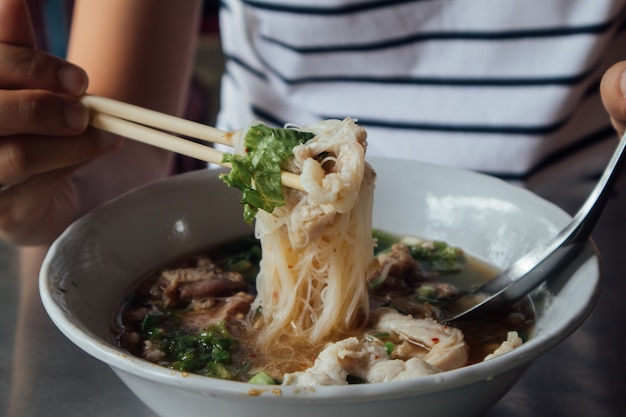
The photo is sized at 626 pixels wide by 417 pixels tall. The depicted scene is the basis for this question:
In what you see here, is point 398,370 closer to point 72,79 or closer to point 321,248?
point 321,248

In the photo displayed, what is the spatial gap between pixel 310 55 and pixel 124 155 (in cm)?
83

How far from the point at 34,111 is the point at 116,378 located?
0.63 m

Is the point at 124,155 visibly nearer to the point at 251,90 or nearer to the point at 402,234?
the point at 251,90

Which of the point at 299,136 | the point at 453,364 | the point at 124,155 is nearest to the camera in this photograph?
the point at 453,364

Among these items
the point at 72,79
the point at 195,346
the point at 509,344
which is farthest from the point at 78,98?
the point at 509,344

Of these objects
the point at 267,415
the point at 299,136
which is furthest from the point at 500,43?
the point at 267,415

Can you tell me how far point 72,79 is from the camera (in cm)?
168

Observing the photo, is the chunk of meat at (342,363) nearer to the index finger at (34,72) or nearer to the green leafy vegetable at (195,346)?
the green leafy vegetable at (195,346)

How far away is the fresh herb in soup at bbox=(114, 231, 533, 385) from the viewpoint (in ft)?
4.62

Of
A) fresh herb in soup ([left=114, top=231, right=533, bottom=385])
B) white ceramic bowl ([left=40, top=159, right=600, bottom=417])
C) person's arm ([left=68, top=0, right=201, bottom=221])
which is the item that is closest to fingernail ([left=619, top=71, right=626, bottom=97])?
white ceramic bowl ([left=40, top=159, right=600, bottom=417])

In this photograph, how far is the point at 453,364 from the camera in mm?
1402

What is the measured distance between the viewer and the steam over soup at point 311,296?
56.8 inches

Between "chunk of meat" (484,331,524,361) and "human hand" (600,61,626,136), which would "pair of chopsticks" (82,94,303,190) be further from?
"human hand" (600,61,626,136)

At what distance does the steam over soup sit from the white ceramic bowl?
87 millimetres
